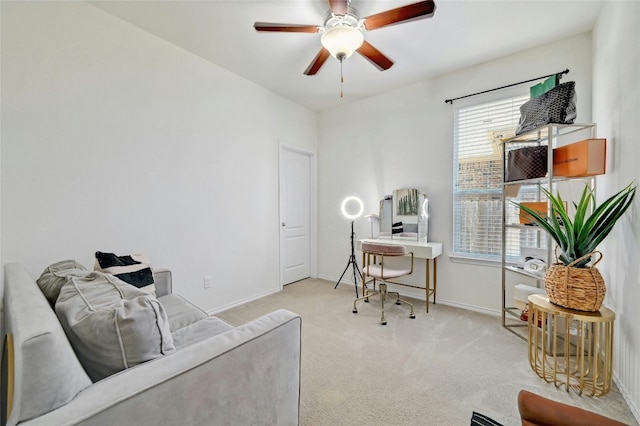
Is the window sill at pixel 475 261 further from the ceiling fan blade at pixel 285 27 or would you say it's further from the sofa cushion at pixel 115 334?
the sofa cushion at pixel 115 334

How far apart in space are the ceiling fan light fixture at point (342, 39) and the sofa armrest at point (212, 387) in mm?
1845

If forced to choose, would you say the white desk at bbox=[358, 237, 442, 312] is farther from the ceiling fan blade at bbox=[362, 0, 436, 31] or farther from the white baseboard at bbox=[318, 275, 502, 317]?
the ceiling fan blade at bbox=[362, 0, 436, 31]

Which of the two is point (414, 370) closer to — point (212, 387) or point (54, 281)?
point (212, 387)

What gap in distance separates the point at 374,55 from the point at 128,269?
247cm

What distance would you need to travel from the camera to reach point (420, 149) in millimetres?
3379

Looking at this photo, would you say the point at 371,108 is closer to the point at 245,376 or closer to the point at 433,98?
the point at 433,98

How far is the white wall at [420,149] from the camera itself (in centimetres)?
265

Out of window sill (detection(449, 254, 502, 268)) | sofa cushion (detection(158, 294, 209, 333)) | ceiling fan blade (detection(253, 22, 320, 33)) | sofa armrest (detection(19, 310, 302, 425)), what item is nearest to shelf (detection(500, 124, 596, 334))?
window sill (detection(449, 254, 502, 268))

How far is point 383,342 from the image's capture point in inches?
91.0

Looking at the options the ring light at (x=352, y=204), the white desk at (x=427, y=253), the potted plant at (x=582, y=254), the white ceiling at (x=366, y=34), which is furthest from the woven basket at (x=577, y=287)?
the ring light at (x=352, y=204)

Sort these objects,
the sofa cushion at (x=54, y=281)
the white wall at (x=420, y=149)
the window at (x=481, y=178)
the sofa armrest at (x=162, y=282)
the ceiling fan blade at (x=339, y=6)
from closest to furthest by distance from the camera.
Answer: the sofa cushion at (x=54, y=281) → the ceiling fan blade at (x=339, y=6) → the sofa armrest at (x=162, y=282) → the white wall at (x=420, y=149) → the window at (x=481, y=178)

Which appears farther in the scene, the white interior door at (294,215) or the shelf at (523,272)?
the white interior door at (294,215)

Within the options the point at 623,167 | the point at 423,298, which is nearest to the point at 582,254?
the point at 623,167

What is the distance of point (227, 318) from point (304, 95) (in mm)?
2985
